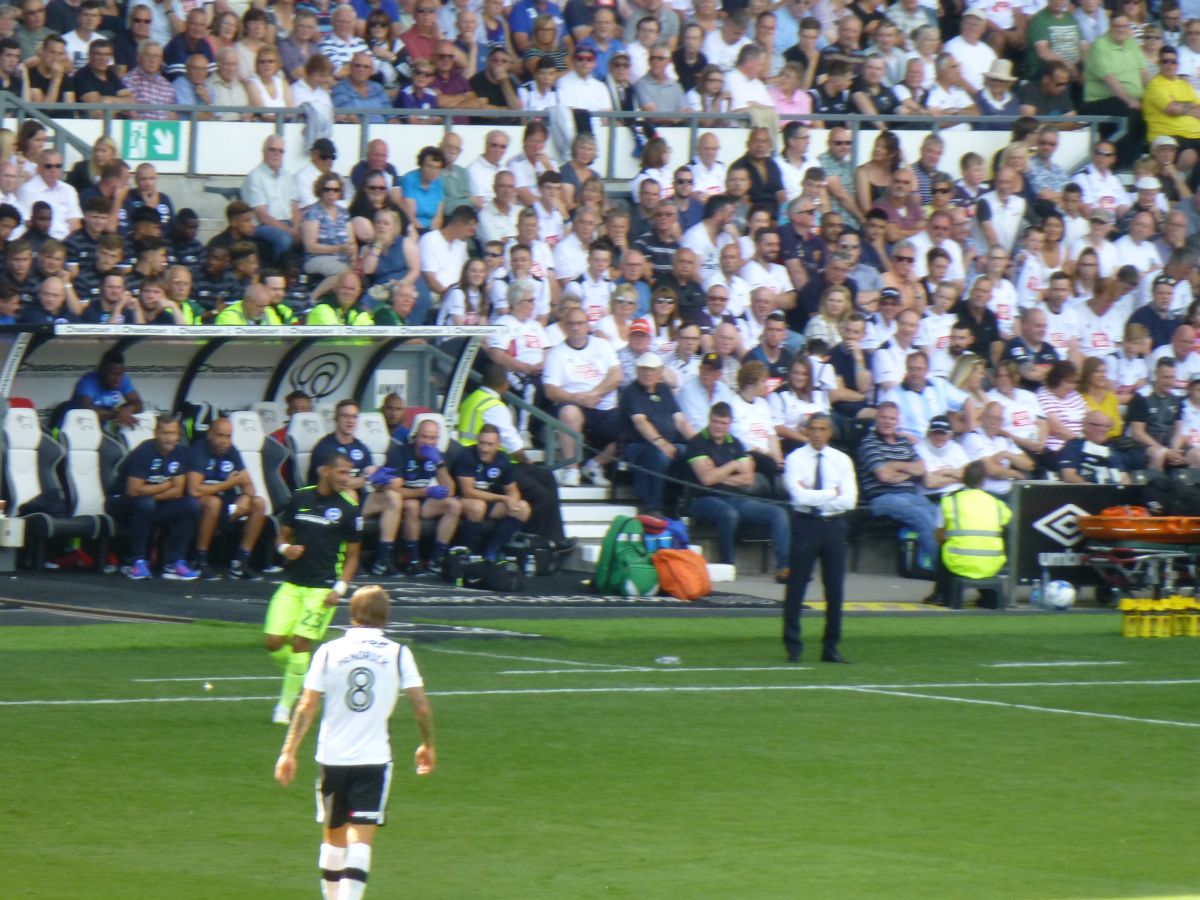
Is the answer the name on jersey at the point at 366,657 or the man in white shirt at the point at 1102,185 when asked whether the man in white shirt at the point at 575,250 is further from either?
the name on jersey at the point at 366,657

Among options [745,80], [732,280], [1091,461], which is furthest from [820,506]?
[745,80]

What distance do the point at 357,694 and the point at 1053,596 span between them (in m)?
14.7

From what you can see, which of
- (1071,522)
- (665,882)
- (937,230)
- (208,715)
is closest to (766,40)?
(937,230)

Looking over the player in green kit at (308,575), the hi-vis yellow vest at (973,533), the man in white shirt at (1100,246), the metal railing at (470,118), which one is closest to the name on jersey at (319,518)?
the player in green kit at (308,575)

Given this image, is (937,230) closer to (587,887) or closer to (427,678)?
(427,678)

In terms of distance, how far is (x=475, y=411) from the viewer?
74.1 feet

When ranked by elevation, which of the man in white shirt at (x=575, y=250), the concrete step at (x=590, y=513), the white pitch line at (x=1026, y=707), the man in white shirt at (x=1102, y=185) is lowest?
the white pitch line at (x=1026, y=707)

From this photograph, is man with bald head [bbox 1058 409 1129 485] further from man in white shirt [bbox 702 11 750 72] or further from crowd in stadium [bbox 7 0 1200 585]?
man in white shirt [bbox 702 11 750 72]

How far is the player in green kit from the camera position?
1326cm

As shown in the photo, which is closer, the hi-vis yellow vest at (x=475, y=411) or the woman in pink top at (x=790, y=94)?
the hi-vis yellow vest at (x=475, y=411)

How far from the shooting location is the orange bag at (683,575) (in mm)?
20734

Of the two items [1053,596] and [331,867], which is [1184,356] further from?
[331,867]

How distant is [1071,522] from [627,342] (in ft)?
17.1

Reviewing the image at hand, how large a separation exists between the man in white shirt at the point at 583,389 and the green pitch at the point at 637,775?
4.98 metres
